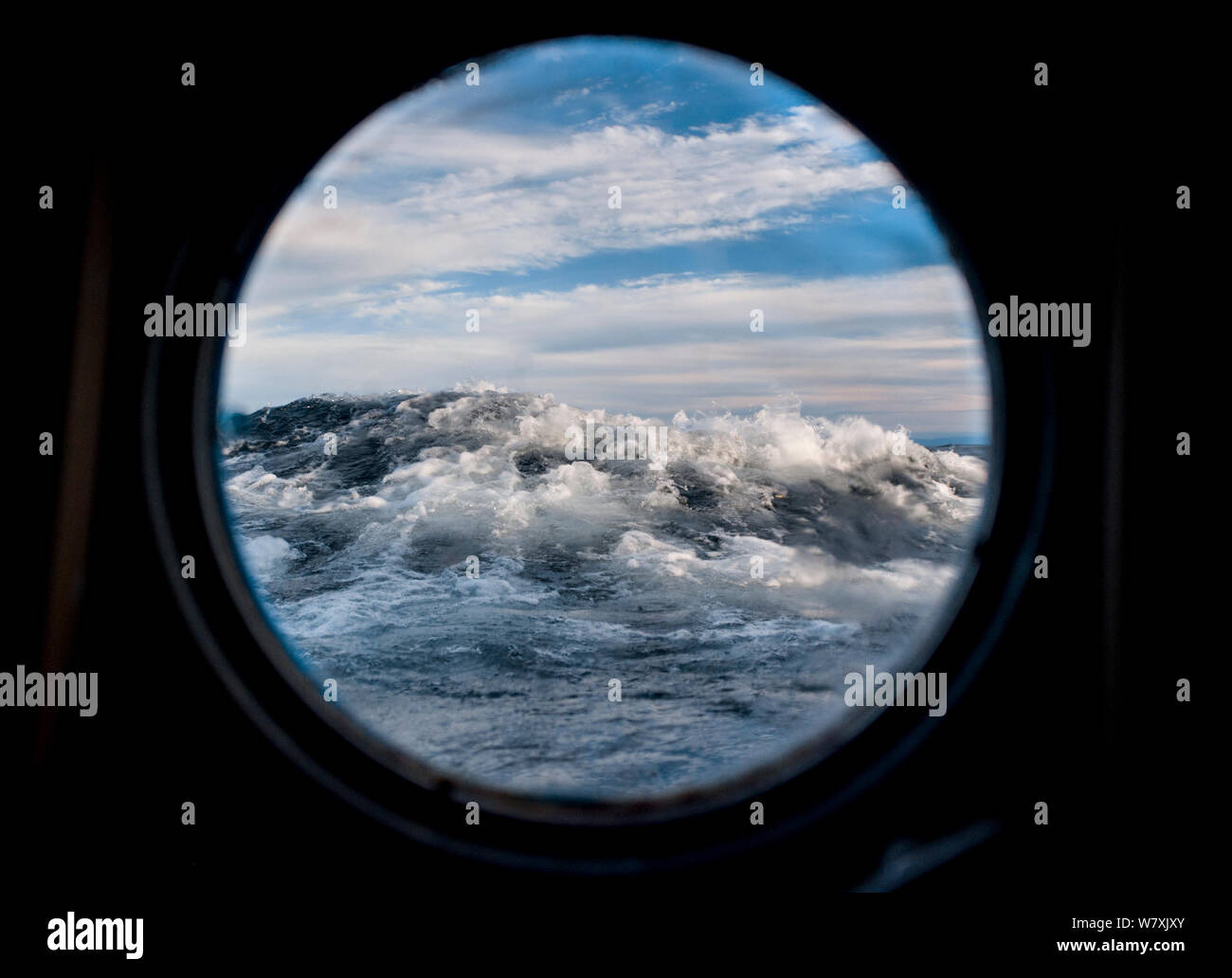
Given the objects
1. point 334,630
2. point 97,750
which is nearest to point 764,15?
point 97,750

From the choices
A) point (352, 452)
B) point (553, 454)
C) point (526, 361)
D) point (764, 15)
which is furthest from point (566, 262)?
point (764, 15)

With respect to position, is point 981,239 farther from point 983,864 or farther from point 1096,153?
point 983,864

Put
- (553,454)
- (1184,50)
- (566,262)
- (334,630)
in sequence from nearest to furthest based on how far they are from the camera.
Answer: (1184,50), (334,630), (553,454), (566,262)

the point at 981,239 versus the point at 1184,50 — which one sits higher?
the point at 1184,50

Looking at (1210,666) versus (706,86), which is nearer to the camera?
(1210,666)

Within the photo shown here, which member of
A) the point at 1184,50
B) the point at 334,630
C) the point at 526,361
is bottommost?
the point at 334,630

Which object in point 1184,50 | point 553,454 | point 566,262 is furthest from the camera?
point 566,262
